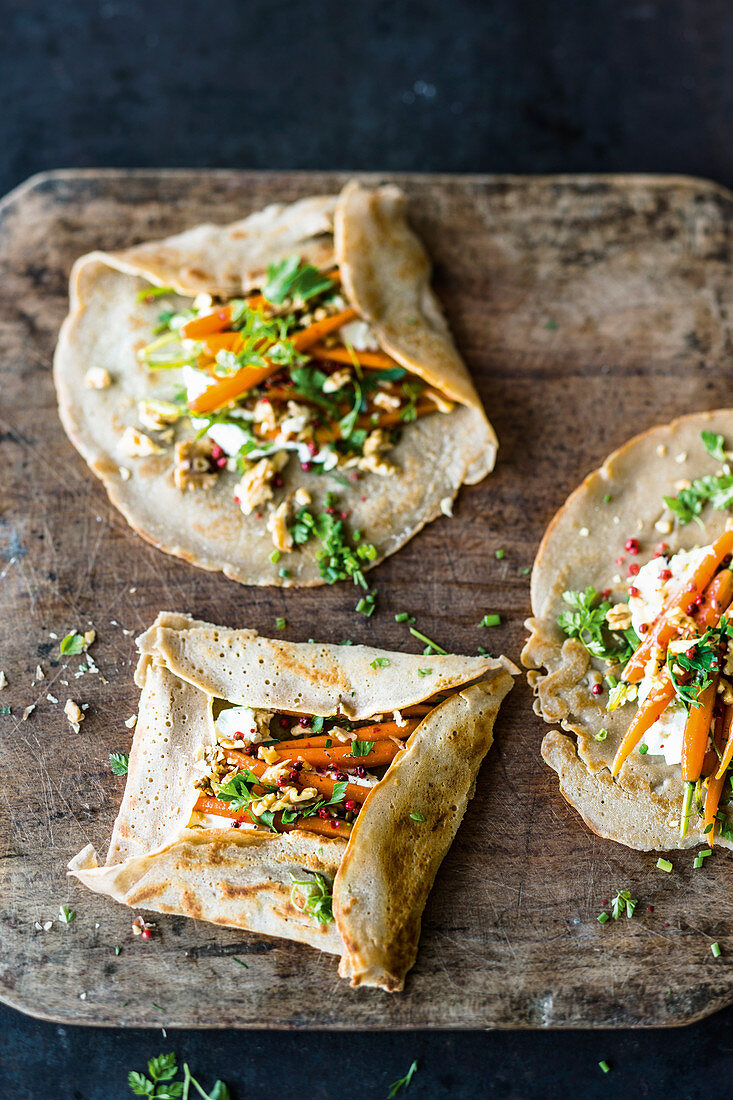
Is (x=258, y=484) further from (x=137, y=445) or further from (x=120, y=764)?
(x=120, y=764)

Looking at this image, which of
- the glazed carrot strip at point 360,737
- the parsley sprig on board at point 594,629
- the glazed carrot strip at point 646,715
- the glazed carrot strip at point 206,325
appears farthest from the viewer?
the glazed carrot strip at point 206,325

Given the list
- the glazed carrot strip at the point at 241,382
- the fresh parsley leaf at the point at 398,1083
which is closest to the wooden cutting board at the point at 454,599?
the fresh parsley leaf at the point at 398,1083

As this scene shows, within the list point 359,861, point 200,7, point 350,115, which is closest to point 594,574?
point 359,861

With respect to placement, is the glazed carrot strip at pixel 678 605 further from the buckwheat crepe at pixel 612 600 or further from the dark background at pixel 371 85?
the dark background at pixel 371 85

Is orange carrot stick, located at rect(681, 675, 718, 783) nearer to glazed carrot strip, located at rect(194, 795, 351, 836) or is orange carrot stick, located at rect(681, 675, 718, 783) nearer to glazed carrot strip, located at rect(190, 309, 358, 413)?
glazed carrot strip, located at rect(194, 795, 351, 836)

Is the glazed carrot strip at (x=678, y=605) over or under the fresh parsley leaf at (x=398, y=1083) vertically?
over
